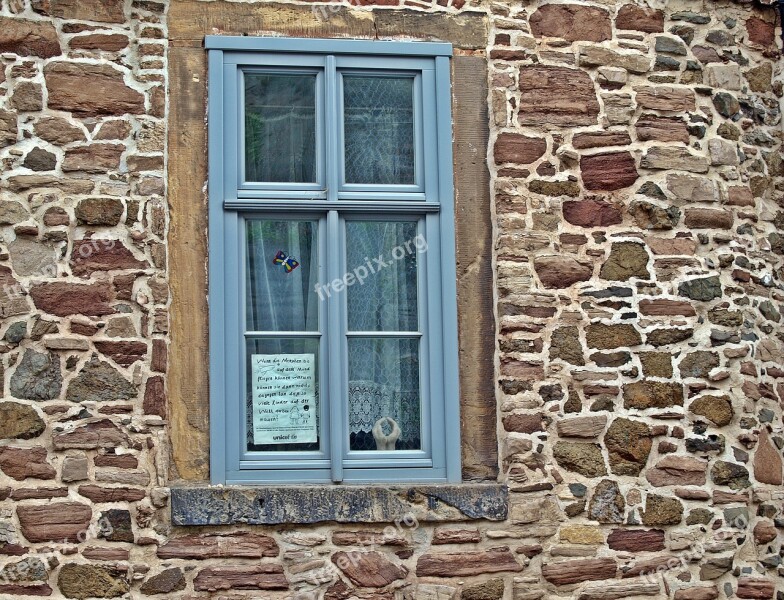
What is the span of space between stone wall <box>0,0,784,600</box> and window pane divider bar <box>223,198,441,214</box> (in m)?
0.34

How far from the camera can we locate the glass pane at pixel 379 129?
5.70m

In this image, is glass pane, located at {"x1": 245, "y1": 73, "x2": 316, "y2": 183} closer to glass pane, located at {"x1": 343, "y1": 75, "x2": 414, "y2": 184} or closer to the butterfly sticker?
glass pane, located at {"x1": 343, "y1": 75, "x2": 414, "y2": 184}

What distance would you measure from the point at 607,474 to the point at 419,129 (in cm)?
185

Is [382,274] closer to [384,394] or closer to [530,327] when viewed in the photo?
[384,394]

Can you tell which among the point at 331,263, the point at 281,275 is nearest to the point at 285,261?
the point at 281,275

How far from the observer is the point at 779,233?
19.3 feet

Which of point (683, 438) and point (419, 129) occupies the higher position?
point (419, 129)

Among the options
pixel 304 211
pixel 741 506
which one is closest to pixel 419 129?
pixel 304 211

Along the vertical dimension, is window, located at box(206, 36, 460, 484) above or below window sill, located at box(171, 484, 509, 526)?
above

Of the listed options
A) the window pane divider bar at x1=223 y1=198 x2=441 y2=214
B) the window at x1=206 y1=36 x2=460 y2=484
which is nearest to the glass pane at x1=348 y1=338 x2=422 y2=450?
the window at x1=206 y1=36 x2=460 y2=484

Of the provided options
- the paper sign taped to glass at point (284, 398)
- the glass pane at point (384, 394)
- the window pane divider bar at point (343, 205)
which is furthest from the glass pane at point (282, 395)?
the window pane divider bar at point (343, 205)

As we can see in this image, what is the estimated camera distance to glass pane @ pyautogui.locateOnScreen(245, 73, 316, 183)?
5.63m

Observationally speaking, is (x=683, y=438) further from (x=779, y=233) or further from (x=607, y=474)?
(x=779, y=233)

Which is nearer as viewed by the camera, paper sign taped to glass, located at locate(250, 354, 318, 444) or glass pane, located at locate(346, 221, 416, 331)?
paper sign taped to glass, located at locate(250, 354, 318, 444)
